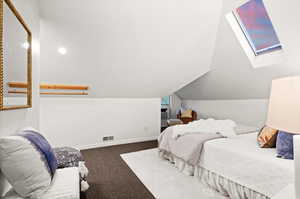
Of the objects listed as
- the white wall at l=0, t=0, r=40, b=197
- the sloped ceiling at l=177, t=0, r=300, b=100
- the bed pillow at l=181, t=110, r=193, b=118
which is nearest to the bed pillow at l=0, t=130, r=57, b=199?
the white wall at l=0, t=0, r=40, b=197

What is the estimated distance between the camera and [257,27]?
2.87 m

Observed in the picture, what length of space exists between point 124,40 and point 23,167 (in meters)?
2.35

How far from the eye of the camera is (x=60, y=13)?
7.16 ft

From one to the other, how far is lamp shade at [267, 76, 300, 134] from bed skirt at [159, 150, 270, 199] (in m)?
1.11

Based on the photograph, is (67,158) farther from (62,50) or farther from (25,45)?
(62,50)

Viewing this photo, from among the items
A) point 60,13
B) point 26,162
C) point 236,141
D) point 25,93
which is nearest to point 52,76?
point 60,13

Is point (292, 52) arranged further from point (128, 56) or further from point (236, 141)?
point (128, 56)

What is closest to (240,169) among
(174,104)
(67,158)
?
(67,158)

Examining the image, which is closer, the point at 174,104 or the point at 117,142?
the point at 117,142

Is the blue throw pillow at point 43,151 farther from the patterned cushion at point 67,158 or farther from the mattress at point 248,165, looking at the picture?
the mattress at point 248,165

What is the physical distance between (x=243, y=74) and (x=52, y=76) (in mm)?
3778

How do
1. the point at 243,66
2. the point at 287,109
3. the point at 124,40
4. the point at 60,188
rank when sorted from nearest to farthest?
the point at 287,109 < the point at 60,188 < the point at 124,40 < the point at 243,66

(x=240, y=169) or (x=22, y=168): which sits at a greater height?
(x=22, y=168)

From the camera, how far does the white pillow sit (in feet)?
2.89
